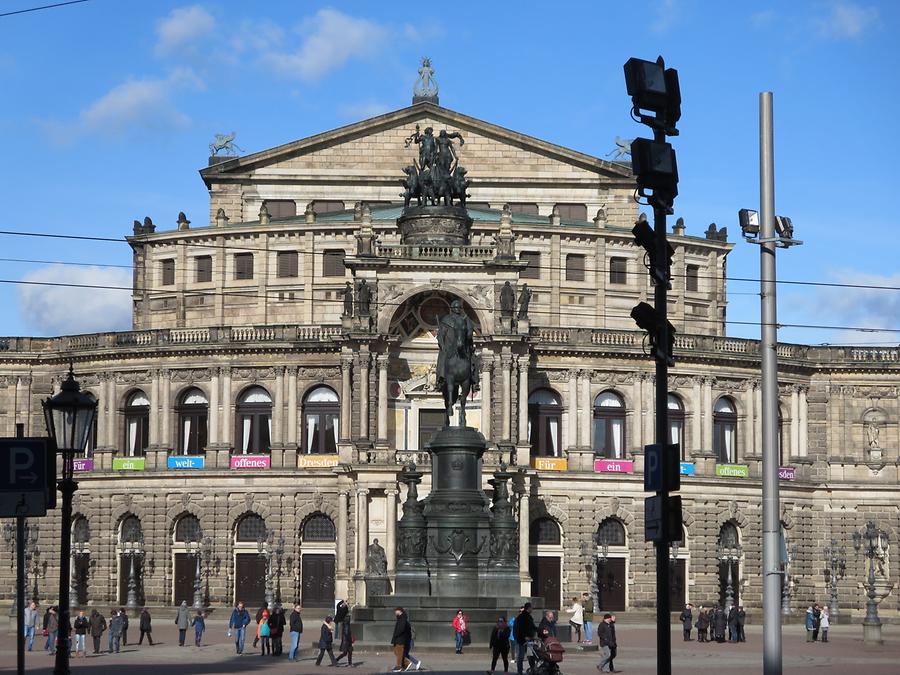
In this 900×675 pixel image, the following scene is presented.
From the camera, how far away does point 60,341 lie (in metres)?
98.9

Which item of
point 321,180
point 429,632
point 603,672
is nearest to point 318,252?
point 321,180

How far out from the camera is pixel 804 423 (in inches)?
3937

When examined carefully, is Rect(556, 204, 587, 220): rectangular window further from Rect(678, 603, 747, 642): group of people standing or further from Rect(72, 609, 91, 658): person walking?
Rect(72, 609, 91, 658): person walking

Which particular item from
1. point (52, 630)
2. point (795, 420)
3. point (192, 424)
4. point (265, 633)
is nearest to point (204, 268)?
point (192, 424)

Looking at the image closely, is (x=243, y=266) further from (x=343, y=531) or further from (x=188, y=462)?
(x=343, y=531)

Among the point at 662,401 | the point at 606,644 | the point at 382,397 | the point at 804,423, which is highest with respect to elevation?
the point at 382,397

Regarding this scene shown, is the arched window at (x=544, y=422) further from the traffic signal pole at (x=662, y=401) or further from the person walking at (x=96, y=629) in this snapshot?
the traffic signal pole at (x=662, y=401)

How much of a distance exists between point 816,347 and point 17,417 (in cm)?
4536

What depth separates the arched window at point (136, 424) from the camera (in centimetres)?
9724

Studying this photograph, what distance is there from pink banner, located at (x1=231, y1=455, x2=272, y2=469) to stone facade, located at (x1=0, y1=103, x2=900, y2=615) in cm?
12

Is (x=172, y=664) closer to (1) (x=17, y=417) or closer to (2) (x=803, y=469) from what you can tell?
(1) (x=17, y=417)

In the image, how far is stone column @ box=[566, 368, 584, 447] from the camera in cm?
9438

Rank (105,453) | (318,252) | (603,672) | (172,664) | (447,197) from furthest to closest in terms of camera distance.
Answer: (318,252), (105,453), (447,197), (172,664), (603,672)

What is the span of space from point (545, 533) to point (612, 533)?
3.83 metres
